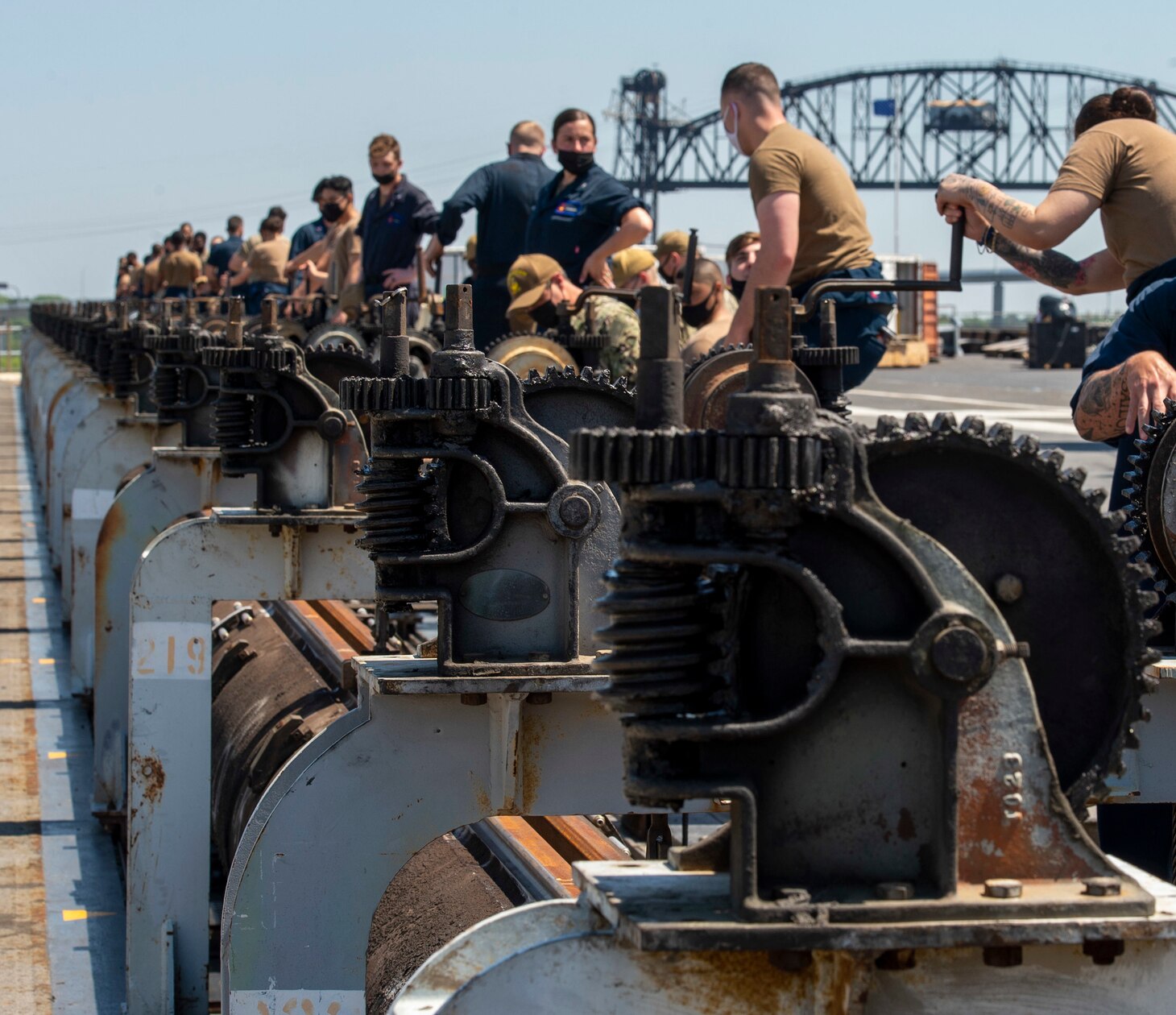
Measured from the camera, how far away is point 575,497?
4.11 meters

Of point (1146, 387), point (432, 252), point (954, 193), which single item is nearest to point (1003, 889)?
point (1146, 387)

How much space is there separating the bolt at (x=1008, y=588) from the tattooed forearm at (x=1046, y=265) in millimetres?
2194

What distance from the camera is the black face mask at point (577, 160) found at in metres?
9.45

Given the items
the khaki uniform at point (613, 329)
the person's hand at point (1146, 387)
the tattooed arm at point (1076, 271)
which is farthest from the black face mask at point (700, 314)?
the person's hand at point (1146, 387)

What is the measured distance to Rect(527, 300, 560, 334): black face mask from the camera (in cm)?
948

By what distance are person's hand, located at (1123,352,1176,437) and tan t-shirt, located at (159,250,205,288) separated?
25.5 meters

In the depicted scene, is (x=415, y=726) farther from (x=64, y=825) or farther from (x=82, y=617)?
(x=82, y=617)

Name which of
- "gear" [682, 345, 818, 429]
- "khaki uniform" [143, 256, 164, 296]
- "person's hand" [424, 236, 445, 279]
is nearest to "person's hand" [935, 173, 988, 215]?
"gear" [682, 345, 818, 429]

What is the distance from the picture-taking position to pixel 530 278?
31.3ft

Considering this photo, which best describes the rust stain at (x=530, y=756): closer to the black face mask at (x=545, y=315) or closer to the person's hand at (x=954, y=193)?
the person's hand at (x=954, y=193)

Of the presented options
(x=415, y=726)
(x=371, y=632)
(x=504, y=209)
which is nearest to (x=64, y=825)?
(x=371, y=632)

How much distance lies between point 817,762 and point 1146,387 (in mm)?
2076

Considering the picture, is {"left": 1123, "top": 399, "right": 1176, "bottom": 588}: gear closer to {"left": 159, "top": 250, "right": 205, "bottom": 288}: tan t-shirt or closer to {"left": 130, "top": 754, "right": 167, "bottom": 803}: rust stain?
{"left": 130, "top": 754, "right": 167, "bottom": 803}: rust stain

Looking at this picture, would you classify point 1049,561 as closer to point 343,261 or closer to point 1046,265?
→ point 1046,265
